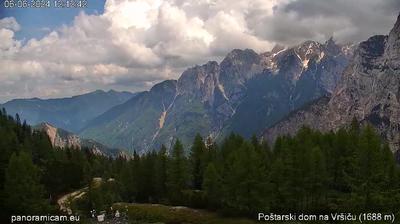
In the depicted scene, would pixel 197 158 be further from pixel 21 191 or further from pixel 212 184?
pixel 21 191

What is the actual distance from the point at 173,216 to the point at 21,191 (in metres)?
36.3

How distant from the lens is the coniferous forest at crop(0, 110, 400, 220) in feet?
271

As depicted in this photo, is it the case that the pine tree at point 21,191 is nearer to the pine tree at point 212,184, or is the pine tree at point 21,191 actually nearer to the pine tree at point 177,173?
the pine tree at point 212,184

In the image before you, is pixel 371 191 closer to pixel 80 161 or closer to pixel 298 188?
pixel 298 188

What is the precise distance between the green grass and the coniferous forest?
10.3ft

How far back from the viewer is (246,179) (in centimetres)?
9531

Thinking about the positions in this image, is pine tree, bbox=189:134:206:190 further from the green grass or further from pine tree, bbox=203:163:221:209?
pine tree, bbox=203:163:221:209

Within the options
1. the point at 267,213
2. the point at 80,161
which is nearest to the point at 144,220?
the point at 267,213

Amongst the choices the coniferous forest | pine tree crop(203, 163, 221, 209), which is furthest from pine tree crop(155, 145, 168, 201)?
pine tree crop(203, 163, 221, 209)

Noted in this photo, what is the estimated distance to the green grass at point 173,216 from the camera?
99.2 m

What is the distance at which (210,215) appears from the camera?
105 meters

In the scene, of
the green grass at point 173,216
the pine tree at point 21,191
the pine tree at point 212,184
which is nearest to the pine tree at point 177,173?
the green grass at point 173,216

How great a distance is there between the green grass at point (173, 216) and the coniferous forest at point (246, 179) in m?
3.15

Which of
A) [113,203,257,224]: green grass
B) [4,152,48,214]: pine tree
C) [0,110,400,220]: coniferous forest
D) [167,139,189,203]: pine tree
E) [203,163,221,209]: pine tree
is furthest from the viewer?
[167,139,189,203]: pine tree
